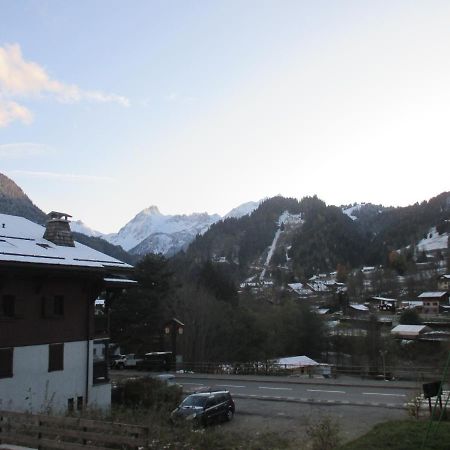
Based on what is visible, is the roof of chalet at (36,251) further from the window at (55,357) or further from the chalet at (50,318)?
the window at (55,357)

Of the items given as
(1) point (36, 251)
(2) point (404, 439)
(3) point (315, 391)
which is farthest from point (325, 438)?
(3) point (315, 391)

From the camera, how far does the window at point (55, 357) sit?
22.4 m

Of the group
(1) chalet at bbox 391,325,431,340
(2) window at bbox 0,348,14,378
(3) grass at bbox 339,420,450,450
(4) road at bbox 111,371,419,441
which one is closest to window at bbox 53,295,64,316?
(2) window at bbox 0,348,14,378

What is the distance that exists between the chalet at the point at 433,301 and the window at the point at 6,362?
129m

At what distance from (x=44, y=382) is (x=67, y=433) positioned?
11116 millimetres

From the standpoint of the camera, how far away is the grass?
11.6 meters

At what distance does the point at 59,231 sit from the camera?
2527cm

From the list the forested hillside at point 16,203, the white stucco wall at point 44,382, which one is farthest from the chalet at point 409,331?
the forested hillside at point 16,203

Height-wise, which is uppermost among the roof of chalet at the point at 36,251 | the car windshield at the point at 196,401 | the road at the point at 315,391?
the roof of chalet at the point at 36,251

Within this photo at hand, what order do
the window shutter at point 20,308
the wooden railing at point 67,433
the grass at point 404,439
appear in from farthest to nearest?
the window shutter at point 20,308 → the grass at point 404,439 → the wooden railing at point 67,433

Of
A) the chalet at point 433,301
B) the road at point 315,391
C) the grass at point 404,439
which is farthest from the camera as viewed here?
the chalet at point 433,301

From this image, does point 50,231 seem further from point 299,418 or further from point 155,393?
point 299,418

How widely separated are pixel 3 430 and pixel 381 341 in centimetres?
6294

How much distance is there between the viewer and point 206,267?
259 feet
